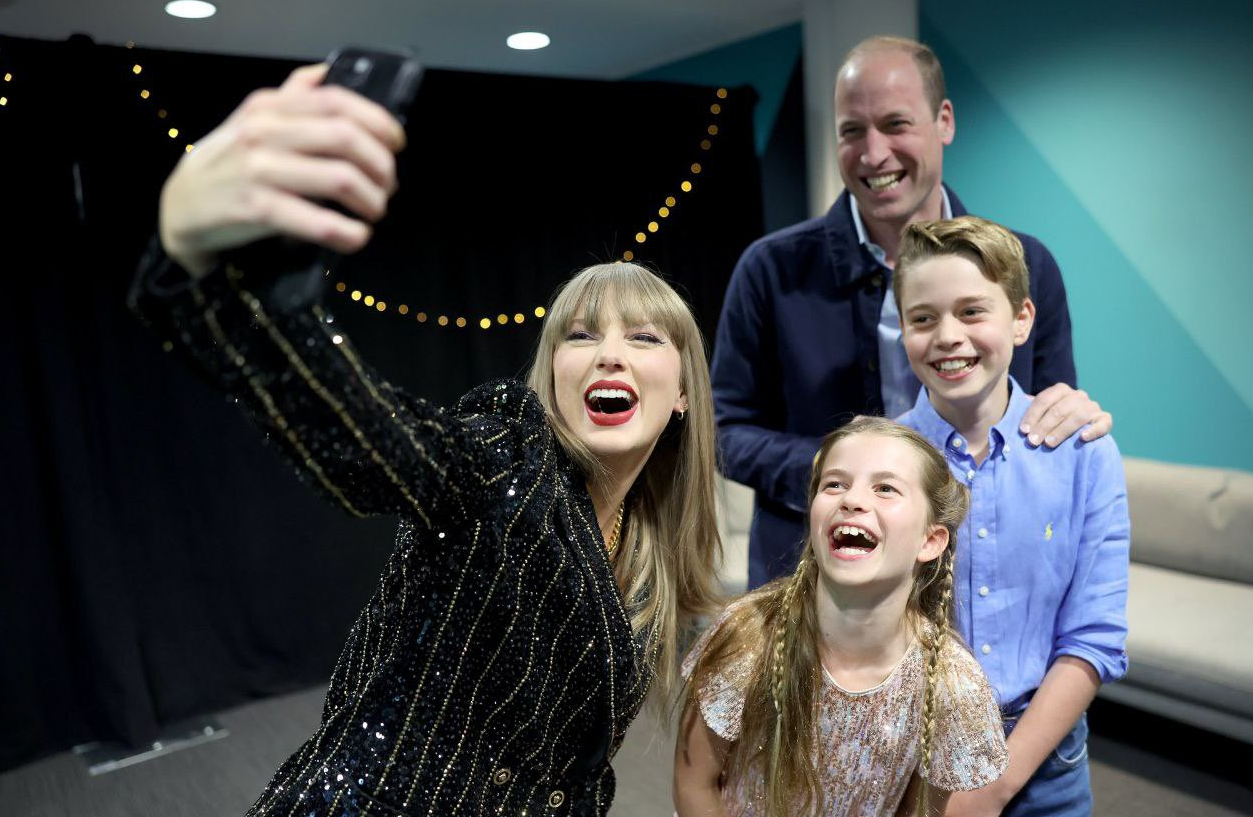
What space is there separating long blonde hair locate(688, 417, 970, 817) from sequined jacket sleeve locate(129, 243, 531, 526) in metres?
0.64

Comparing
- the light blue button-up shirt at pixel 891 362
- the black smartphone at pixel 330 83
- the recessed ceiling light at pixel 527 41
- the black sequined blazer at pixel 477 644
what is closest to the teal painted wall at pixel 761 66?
the recessed ceiling light at pixel 527 41

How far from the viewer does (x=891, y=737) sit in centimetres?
130

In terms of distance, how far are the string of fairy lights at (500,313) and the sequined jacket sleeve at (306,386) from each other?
236 centimetres

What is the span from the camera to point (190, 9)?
4.26 meters

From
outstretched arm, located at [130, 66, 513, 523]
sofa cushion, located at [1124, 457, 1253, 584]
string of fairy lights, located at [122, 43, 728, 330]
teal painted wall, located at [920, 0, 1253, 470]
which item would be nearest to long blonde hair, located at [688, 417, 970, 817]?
outstretched arm, located at [130, 66, 513, 523]

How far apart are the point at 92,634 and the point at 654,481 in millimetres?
2827

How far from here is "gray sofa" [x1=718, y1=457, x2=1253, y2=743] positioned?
116 inches

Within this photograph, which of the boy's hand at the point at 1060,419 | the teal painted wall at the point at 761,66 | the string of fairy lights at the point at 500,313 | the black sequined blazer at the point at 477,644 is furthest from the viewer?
the teal painted wall at the point at 761,66

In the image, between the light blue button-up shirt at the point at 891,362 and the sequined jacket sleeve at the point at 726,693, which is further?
the light blue button-up shirt at the point at 891,362

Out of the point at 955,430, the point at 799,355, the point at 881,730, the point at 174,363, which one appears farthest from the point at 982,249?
the point at 174,363

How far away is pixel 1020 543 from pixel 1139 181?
3.00 m

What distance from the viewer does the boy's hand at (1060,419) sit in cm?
135

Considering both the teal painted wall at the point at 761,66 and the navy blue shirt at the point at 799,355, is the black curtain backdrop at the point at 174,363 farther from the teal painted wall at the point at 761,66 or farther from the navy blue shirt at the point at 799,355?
the navy blue shirt at the point at 799,355

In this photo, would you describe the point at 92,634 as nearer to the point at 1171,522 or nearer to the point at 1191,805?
the point at 1191,805
